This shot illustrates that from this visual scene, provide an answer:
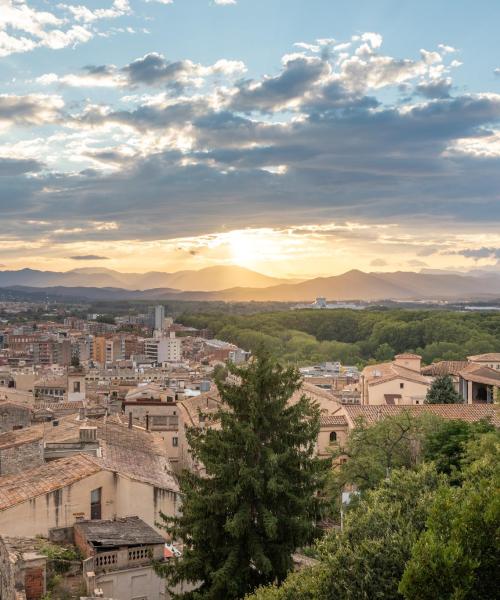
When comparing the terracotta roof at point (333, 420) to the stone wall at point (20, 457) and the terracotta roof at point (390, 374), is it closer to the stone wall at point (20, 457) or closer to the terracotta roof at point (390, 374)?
the terracotta roof at point (390, 374)

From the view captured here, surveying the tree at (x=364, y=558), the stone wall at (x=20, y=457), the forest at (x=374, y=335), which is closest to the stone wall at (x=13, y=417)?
the stone wall at (x=20, y=457)

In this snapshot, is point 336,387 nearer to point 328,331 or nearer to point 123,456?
point 123,456

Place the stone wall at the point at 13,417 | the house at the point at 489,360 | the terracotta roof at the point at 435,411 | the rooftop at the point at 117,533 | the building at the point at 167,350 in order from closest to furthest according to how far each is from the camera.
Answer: the rooftop at the point at 117,533 → the terracotta roof at the point at 435,411 → the stone wall at the point at 13,417 → the house at the point at 489,360 → the building at the point at 167,350

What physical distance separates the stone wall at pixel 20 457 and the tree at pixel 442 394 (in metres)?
30.1

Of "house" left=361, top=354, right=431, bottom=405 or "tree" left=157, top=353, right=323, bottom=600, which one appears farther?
"house" left=361, top=354, right=431, bottom=405

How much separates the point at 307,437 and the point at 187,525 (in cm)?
372

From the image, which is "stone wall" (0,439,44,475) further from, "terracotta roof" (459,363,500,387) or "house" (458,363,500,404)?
"house" (458,363,500,404)

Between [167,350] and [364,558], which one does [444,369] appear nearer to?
[364,558]

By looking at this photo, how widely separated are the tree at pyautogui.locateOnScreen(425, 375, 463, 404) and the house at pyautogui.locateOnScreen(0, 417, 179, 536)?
26502mm

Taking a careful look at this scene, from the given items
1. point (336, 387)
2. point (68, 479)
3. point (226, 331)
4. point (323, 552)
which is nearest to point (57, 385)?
point (336, 387)

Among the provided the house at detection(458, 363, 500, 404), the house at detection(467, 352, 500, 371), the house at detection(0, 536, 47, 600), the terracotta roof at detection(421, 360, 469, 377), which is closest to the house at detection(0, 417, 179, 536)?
the house at detection(0, 536, 47, 600)

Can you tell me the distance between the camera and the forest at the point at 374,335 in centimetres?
11506

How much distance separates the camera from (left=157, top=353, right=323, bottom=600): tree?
56.2ft

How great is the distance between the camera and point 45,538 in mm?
20250
